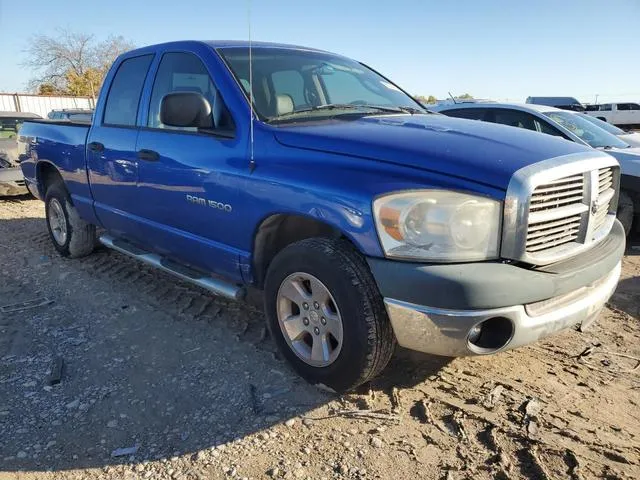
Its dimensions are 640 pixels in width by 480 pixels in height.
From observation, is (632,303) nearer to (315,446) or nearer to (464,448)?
(464,448)

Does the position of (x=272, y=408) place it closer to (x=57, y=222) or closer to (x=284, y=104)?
(x=284, y=104)

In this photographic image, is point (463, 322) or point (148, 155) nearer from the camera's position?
point (463, 322)

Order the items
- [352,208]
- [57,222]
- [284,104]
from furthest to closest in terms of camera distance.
Answer: 1. [57,222]
2. [284,104]
3. [352,208]

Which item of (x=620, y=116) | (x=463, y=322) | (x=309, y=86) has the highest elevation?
(x=309, y=86)

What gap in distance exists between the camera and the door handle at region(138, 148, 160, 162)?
3.68 m

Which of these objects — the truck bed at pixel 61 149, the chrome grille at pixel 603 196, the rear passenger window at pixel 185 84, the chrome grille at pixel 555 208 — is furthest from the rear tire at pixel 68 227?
the chrome grille at pixel 603 196

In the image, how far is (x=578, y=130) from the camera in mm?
6789

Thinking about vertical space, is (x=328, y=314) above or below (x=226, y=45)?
below

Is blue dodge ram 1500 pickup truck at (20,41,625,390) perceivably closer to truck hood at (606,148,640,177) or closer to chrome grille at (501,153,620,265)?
chrome grille at (501,153,620,265)

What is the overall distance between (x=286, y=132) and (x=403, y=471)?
6.01ft

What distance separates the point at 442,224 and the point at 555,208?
0.62m

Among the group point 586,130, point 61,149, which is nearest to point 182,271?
point 61,149

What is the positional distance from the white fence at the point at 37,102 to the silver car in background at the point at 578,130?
2455 centimetres

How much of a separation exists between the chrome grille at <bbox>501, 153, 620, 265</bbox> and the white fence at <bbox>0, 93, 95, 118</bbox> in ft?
92.0
